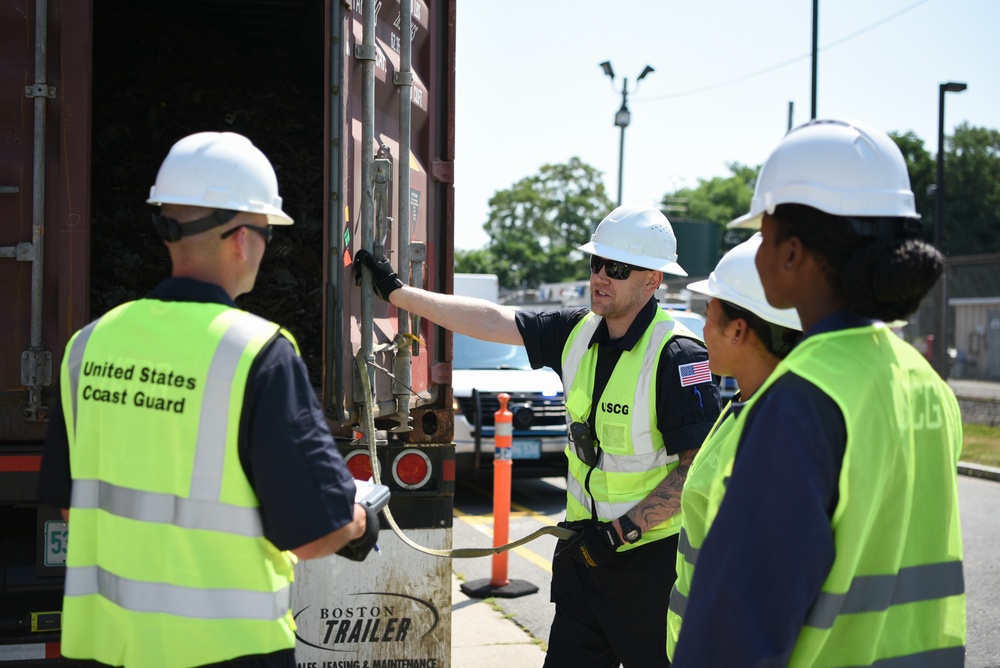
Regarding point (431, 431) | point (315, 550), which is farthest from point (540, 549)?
point (315, 550)

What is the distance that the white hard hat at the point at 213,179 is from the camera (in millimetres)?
2191

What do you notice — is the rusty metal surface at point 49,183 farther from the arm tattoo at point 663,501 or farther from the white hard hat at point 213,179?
the arm tattoo at point 663,501

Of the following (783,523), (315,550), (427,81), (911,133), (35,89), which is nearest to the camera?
(783,523)

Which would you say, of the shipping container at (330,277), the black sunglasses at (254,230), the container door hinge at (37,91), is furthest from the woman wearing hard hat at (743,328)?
the container door hinge at (37,91)

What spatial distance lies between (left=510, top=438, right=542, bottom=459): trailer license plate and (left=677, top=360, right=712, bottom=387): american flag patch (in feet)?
20.4

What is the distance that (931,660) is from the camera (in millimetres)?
1683

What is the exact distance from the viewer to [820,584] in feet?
5.01

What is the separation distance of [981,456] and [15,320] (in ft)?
43.0

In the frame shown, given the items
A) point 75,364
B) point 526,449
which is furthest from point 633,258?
point 526,449

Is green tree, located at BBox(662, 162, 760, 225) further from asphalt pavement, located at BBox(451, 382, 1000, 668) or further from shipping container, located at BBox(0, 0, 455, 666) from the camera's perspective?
shipping container, located at BBox(0, 0, 455, 666)

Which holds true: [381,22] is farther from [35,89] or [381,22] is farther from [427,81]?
[35,89]

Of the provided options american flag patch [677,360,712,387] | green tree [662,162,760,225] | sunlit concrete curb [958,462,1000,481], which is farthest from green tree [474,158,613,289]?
american flag patch [677,360,712,387]

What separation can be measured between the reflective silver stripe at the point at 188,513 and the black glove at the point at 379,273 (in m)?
1.59

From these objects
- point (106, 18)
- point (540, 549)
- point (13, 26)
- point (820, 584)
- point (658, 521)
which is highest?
point (106, 18)
